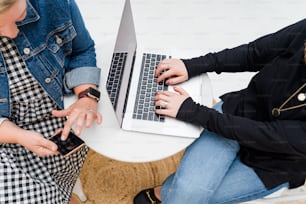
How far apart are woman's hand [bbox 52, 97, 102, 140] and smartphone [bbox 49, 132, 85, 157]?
0.7 inches

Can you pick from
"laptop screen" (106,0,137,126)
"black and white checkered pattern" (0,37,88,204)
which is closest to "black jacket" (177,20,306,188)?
"laptop screen" (106,0,137,126)

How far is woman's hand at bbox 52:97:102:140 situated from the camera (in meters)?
1.10

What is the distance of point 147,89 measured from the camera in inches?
48.4

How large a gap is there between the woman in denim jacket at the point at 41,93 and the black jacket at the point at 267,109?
1.10 ft

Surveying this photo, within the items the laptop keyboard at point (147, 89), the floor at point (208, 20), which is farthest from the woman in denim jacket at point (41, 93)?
the floor at point (208, 20)

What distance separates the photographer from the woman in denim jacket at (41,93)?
1028 mm

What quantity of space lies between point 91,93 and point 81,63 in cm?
12

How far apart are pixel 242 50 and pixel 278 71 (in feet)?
0.58

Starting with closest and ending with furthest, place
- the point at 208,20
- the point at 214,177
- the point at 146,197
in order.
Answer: the point at 214,177 < the point at 146,197 < the point at 208,20

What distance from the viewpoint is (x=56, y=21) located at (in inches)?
42.3

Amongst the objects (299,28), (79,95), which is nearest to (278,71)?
(299,28)

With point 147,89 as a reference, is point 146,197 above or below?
below

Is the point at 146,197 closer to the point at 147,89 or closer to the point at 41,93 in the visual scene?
the point at 147,89

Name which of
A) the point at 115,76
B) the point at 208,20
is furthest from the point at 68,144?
the point at 208,20
